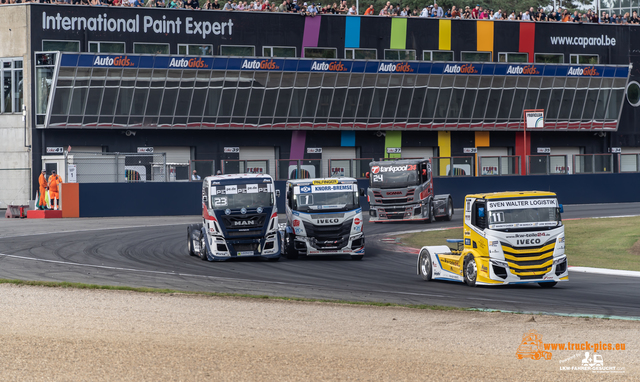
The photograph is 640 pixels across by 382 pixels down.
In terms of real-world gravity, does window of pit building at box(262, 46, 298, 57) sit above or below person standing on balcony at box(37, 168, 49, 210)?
above

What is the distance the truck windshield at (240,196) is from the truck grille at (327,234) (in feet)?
5.16

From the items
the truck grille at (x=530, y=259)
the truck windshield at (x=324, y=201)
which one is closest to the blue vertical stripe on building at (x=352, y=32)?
the truck windshield at (x=324, y=201)

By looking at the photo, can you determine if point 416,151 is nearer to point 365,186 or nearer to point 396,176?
point 365,186

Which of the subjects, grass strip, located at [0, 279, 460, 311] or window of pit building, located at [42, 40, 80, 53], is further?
window of pit building, located at [42, 40, 80, 53]

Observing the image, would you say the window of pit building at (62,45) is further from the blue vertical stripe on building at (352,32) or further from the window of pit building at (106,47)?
the blue vertical stripe on building at (352,32)

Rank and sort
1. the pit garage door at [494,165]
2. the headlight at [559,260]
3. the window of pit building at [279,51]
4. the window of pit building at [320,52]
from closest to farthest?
1. the headlight at [559,260]
2. the pit garage door at [494,165]
3. the window of pit building at [279,51]
4. the window of pit building at [320,52]

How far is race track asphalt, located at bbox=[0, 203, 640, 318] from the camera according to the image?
14531 mm

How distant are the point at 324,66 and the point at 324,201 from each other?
27436mm

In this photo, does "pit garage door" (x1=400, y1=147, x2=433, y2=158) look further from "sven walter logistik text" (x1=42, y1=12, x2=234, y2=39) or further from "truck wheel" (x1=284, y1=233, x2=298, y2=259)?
"truck wheel" (x1=284, y1=233, x2=298, y2=259)

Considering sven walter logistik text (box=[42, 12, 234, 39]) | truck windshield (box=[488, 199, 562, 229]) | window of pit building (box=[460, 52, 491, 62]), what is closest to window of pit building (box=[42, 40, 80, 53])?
sven walter logistik text (box=[42, 12, 234, 39])

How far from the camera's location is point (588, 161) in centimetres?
4528

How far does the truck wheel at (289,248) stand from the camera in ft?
73.8

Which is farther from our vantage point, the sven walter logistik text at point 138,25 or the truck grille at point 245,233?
the sven walter logistik text at point 138,25

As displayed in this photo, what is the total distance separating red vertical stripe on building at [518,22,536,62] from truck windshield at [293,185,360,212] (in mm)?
35639
